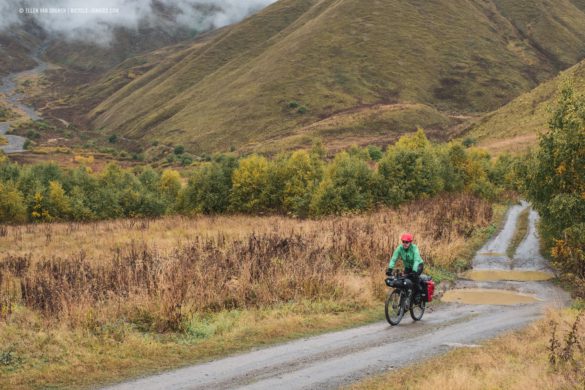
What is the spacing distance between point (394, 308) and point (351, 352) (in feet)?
11.1

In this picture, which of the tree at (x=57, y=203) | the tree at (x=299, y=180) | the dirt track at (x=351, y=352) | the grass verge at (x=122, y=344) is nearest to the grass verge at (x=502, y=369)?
the dirt track at (x=351, y=352)

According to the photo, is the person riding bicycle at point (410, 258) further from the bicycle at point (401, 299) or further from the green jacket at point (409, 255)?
the bicycle at point (401, 299)

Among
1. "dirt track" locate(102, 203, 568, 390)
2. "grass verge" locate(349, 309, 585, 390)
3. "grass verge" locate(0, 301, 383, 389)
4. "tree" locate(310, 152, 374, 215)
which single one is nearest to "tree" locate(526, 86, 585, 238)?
"dirt track" locate(102, 203, 568, 390)

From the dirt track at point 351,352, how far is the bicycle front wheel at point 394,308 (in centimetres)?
25

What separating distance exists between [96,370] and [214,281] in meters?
5.73

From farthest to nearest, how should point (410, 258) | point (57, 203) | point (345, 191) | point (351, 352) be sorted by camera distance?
1. point (57, 203)
2. point (345, 191)
3. point (410, 258)
4. point (351, 352)

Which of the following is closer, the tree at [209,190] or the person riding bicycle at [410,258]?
the person riding bicycle at [410,258]

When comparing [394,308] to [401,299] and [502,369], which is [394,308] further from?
[502,369]

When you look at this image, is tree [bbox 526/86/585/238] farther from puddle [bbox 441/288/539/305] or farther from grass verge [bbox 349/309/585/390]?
grass verge [bbox 349/309/585/390]

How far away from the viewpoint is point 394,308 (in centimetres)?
1583

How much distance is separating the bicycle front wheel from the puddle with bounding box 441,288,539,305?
186 inches

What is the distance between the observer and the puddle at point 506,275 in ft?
80.2

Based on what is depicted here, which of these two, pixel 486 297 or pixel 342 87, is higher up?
pixel 342 87

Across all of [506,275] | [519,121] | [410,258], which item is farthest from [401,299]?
[519,121]
